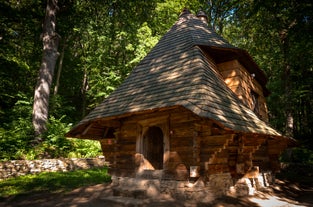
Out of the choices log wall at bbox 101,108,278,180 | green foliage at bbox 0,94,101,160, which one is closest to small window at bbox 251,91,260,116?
log wall at bbox 101,108,278,180

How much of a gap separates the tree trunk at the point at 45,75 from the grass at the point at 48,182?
4.19 m

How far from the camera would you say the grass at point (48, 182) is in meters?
10.1

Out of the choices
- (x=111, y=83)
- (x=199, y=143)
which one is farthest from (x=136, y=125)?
(x=111, y=83)

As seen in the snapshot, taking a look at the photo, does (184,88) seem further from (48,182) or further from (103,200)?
(48,182)

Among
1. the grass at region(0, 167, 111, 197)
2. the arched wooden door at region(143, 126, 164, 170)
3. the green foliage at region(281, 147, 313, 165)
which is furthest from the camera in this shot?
the green foliage at region(281, 147, 313, 165)

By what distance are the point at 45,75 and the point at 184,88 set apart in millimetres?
12453

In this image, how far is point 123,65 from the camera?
22828mm

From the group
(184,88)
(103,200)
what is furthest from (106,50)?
(103,200)

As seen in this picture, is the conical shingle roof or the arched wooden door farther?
the arched wooden door

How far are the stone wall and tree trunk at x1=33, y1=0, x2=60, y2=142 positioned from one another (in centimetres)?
254

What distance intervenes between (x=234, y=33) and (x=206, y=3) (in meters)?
3.91

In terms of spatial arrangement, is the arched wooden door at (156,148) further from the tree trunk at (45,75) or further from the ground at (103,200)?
the tree trunk at (45,75)

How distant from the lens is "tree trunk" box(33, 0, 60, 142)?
16.4 meters

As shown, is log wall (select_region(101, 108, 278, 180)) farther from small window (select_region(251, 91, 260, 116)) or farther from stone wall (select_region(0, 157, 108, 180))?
stone wall (select_region(0, 157, 108, 180))
